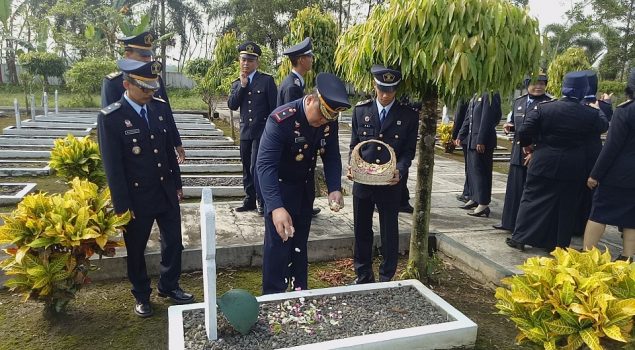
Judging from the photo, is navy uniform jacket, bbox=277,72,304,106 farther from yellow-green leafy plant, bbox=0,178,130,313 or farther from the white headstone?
the white headstone

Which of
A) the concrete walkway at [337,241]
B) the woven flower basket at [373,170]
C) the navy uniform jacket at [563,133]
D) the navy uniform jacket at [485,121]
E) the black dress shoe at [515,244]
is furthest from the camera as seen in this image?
the navy uniform jacket at [485,121]

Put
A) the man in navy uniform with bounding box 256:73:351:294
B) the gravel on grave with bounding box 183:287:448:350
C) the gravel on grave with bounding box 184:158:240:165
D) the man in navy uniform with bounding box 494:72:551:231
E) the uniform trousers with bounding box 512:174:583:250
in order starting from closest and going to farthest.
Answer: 1. the gravel on grave with bounding box 183:287:448:350
2. the man in navy uniform with bounding box 256:73:351:294
3. the uniform trousers with bounding box 512:174:583:250
4. the man in navy uniform with bounding box 494:72:551:231
5. the gravel on grave with bounding box 184:158:240:165

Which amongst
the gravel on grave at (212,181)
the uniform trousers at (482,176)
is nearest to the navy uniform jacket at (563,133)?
the uniform trousers at (482,176)

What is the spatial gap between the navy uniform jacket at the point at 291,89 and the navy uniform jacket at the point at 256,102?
0.61m

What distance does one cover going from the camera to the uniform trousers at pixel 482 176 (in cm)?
582

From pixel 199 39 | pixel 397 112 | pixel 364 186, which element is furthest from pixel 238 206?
pixel 199 39

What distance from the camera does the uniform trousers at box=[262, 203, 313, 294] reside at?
3316 mm

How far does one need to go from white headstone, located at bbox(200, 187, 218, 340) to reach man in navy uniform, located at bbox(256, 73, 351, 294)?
Result: 0.49m

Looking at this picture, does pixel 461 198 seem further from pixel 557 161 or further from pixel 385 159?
pixel 385 159

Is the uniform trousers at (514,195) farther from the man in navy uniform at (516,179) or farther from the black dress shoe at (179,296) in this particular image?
the black dress shoe at (179,296)

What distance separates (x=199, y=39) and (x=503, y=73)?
175 feet

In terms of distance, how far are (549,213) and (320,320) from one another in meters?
2.69

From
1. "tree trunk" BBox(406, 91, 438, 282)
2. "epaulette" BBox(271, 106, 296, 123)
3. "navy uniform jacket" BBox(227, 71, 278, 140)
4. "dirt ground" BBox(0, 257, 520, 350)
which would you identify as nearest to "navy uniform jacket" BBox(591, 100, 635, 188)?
"dirt ground" BBox(0, 257, 520, 350)

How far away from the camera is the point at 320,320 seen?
9.57ft
